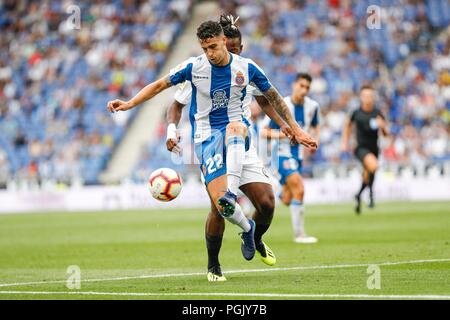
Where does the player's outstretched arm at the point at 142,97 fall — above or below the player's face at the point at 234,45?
below

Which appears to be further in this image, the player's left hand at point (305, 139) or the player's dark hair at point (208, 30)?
the player's left hand at point (305, 139)

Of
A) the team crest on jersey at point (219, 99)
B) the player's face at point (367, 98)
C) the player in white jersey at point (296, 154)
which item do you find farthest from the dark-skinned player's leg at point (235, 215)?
the player's face at point (367, 98)

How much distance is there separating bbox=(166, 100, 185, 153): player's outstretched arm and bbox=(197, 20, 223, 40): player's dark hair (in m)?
1.04

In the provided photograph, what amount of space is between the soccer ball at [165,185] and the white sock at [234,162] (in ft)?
2.49

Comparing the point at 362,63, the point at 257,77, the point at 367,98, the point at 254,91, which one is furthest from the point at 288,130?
the point at 362,63

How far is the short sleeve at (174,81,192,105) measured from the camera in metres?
10.3

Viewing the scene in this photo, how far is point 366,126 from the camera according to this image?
21453 mm

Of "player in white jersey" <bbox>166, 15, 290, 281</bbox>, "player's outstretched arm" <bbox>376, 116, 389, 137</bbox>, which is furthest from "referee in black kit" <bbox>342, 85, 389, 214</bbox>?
"player in white jersey" <bbox>166, 15, 290, 281</bbox>

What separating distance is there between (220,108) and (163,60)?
88.7 feet

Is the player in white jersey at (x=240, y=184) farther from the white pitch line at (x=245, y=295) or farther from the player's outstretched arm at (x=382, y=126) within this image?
the player's outstretched arm at (x=382, y=126)

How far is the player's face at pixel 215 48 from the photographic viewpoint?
31.6 feet

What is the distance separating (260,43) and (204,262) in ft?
75.3
